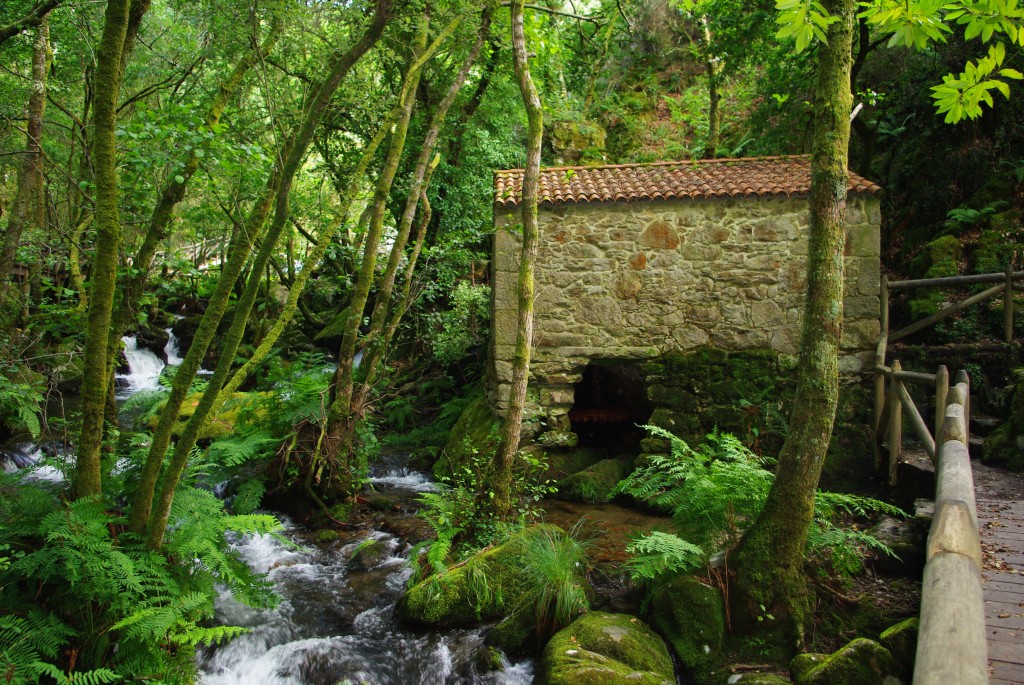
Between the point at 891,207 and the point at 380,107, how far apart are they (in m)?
8.92

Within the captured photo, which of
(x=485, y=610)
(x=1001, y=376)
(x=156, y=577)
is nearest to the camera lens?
(x=156, y=577)

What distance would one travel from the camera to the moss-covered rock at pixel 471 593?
471cm

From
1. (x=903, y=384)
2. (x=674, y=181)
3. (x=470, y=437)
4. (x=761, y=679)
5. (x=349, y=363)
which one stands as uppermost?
(x=674, y=181)

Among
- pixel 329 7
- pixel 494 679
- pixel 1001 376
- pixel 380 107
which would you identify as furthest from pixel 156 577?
pixel 1001 376

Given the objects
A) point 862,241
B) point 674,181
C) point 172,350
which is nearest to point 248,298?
point 674,181

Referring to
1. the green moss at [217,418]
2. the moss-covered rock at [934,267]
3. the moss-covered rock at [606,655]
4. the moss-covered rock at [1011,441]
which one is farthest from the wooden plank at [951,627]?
the moss-covered rock at [934,267]

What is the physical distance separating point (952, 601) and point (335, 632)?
4.20 meters

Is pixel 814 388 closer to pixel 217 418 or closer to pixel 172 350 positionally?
pixel 217 418

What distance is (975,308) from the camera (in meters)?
8.23

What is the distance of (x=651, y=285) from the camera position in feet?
27.5

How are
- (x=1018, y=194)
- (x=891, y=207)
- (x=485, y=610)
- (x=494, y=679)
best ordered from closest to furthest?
(x=494, y=679) → (x=485, y=610) → (x=1018, y=194) → (x=891, y=207)

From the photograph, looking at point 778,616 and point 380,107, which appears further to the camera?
point 380,107

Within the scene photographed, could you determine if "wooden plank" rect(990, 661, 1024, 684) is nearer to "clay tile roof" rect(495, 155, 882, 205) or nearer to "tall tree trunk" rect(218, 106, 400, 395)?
"tall tree trunk" rect(218, 106, 400, 395)

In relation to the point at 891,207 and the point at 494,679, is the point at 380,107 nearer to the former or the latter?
the point at 494,679
